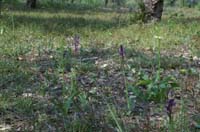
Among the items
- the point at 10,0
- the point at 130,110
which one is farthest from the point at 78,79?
the point at 10,0

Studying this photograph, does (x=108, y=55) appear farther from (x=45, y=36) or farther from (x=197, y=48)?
(x=45, y=36)

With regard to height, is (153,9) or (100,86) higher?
(153,9)

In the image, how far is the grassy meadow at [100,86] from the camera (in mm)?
4734

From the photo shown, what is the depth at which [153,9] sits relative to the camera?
538 inches

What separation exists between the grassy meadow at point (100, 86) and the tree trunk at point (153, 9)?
3369 millimetres

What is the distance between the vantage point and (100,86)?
616 centimetres

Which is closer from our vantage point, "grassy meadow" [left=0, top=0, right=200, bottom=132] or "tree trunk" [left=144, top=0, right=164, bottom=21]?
"grassy meadow" [left=0, top=0, right=200, bottom=132]

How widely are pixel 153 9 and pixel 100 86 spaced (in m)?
7.90

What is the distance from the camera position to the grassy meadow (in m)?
4.73

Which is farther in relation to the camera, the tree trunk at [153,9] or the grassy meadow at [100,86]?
the tree trunk at [153,9]

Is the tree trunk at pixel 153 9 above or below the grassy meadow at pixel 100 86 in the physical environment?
above

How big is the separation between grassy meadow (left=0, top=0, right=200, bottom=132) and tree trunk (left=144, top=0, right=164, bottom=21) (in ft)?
11.1

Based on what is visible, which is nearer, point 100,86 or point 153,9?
point 100,86

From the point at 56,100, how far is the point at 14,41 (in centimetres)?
475
